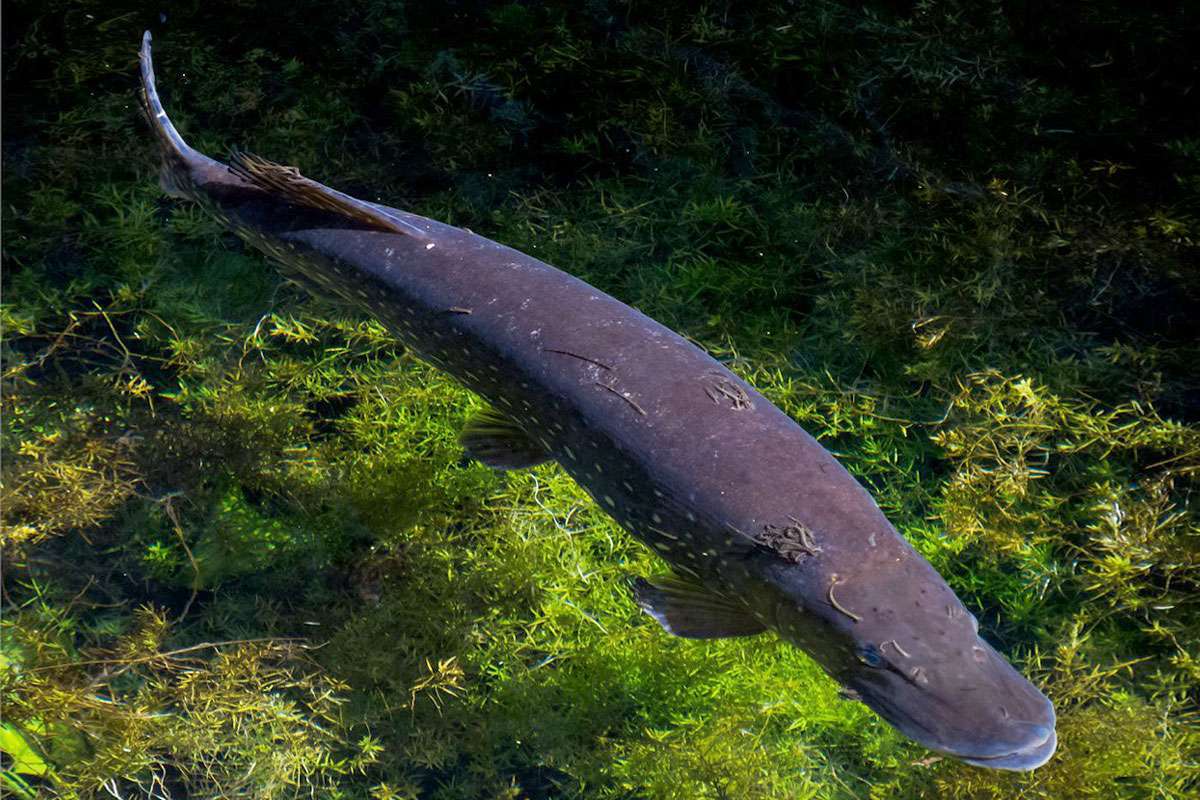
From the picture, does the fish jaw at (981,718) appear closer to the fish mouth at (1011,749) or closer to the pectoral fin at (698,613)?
the fish mouth at (1011,749)

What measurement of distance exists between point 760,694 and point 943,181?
106 inches

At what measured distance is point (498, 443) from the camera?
339 cm

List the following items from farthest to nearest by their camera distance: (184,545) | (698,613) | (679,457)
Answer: (184,545) → (698,613) → (679,457)

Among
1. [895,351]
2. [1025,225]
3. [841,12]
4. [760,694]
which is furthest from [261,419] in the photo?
[1025,225]

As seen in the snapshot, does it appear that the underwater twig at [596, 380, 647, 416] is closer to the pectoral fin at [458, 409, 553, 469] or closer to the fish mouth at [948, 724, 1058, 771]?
the pectoral fin at [458, 409, 553, 469]

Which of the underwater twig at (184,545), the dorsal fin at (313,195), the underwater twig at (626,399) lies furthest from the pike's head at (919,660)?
the underwater twig at (184,545)

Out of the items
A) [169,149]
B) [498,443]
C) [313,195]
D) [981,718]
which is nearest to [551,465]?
[498,443]

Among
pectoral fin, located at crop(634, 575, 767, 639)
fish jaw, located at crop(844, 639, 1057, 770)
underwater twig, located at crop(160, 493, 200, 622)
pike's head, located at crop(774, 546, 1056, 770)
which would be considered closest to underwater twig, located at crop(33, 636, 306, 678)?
underwater twig, located at crop(160, 493, 200, 622)

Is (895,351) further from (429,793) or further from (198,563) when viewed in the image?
(198,563)

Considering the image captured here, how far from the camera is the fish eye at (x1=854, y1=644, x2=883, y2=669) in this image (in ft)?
8.22

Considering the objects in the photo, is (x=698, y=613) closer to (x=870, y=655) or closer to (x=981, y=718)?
(x=870, y=655)

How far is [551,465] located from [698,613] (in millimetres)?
1725

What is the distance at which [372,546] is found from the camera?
4.61 meters

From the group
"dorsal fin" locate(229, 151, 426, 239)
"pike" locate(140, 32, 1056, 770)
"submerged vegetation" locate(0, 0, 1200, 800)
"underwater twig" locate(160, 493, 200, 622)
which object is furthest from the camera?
"underwater twig" locate(160, 493, 200, 622)
